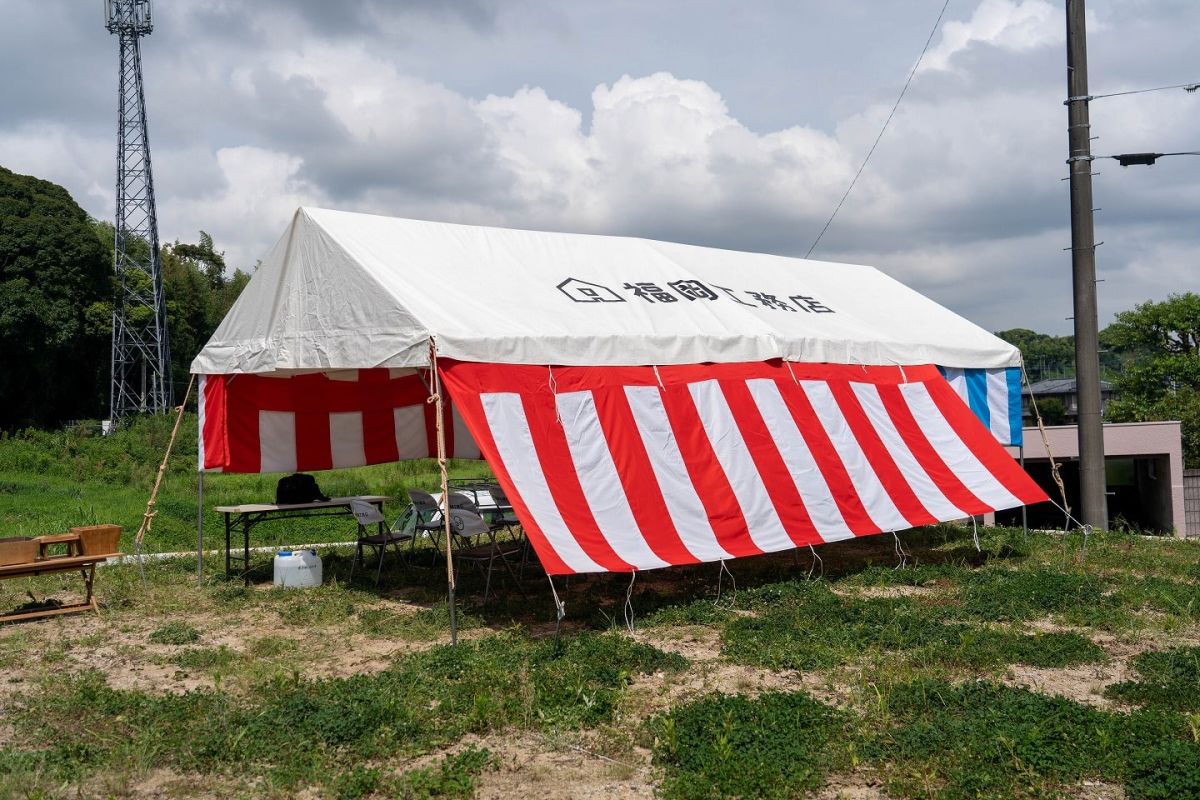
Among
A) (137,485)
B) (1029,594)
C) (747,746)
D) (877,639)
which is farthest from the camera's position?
(137,485)

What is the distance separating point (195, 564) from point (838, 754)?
7.17 metres

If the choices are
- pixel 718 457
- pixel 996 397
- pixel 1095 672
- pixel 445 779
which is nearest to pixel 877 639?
pixel 1095 672

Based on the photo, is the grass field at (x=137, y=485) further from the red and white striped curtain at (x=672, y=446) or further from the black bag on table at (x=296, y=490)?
the black bag on table at (x=296, y=490)

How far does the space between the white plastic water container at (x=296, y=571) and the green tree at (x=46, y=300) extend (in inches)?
786

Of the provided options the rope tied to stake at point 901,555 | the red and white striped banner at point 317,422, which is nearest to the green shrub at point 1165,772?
the rope tied to stake at point 901,555

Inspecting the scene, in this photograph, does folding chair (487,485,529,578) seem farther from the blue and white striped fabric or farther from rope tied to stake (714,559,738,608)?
the blue and white striped fabric

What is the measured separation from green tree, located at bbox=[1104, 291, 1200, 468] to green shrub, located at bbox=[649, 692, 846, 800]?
3377cm

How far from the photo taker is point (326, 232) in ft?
23.5

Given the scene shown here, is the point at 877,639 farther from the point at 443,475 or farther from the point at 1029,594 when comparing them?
the point at 443,475

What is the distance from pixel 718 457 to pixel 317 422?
436cm

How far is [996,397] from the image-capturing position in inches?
399

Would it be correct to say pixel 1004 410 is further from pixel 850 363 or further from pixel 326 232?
pixel 326 232

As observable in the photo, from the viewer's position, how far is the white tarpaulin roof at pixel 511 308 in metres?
6.60

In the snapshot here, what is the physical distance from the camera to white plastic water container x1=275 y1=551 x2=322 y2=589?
7.93 m
